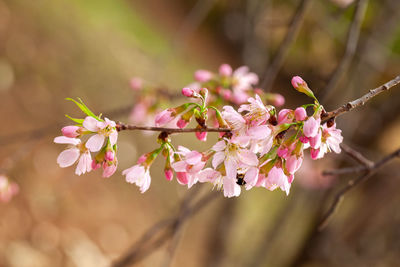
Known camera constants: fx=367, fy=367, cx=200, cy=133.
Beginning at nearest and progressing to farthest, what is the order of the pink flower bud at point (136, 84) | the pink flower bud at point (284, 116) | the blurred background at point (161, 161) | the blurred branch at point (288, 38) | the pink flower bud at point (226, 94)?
the pink flower bud at point (284, 116)
the pink flower bud at point (226, 94)
the blurred branch at point (288, 38)
the pink flower bud at point (136, 84)
the blurred background at point (161, 161)

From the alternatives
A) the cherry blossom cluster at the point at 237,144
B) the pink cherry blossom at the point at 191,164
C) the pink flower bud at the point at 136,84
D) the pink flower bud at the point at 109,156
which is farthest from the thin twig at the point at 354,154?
the pink flower bud at the point at 136,84

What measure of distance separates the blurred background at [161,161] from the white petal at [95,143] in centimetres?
80

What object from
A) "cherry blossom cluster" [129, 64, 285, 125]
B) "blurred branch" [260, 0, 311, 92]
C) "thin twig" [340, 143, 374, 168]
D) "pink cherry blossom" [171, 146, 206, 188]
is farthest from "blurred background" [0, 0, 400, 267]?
"pink cherry blossom" [171, 146, 206, 188]

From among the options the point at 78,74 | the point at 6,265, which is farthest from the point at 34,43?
the point at 6,265

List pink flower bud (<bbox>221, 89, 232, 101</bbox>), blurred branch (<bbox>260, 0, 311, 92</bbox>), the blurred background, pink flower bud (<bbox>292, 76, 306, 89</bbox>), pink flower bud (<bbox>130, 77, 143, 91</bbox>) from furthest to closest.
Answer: the blurred background, pink flower bud (<bbox>130, 77, 143, 91</bbox>), blurred branch (<bbox>260, 0, 311, 92</bbox>), pink flower bud (<bbox>221, 89, 232, 101</bbox>), pink flower bud (<bbox>292, 76, 306, 89</bbox>)

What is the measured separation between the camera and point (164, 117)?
36.4 inches

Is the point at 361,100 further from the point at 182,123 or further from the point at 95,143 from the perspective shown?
the point at 95,143

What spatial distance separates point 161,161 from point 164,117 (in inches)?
159

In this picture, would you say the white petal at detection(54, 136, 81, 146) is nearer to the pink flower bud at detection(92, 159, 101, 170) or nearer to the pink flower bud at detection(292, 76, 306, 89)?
the pink flower bud at detection(92, 159, 101, 170)

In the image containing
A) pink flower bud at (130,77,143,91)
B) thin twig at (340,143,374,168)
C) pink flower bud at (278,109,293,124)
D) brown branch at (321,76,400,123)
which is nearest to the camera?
brown branch at (321,76,400,123)

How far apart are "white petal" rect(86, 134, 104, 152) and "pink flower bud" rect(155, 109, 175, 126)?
0.15m

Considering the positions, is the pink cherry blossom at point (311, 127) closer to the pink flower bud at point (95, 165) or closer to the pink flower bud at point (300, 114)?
the pink flower bud at point (300, 114)

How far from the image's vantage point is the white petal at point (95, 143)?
33.7 inches

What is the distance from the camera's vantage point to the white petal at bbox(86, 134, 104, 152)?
33.7 inches
